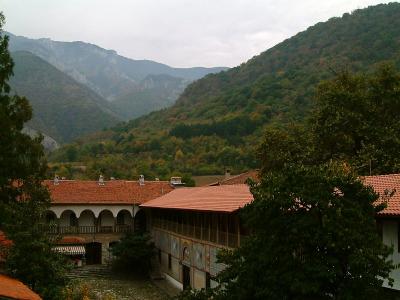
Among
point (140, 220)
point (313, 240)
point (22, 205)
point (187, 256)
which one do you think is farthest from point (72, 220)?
point (313, 240)

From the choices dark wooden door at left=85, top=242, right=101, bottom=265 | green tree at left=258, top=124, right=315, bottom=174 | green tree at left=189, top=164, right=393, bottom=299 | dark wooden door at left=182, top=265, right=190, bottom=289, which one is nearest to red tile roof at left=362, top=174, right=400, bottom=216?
green tree at left=189, top=164, right=393, bottom=299

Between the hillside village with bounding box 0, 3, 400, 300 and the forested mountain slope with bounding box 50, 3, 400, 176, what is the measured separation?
483 mm

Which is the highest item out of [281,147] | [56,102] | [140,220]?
[56,102]

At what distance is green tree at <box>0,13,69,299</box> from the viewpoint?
19.0 metres

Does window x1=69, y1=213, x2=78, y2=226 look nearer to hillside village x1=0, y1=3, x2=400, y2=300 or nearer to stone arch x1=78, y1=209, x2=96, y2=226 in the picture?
hillside village x1=0, y1=3, x2=400, y2=300

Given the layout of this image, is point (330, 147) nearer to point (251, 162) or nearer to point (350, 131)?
point (350, 131)

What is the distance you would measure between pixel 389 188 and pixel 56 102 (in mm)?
134171

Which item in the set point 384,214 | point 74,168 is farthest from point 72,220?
point 74,168

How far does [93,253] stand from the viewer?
41250 mm

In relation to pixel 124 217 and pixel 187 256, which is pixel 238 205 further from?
pixel 124 217

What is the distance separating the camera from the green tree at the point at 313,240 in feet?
34.3

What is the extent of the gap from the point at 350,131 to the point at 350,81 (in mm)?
3580

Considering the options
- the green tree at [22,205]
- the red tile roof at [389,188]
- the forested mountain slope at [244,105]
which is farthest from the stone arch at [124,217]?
the forested mountain slope at [244,105]

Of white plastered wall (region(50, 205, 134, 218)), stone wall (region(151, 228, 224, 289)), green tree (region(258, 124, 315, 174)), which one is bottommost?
stone wall (region(151, 228, 224, 289))
